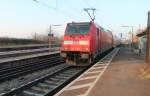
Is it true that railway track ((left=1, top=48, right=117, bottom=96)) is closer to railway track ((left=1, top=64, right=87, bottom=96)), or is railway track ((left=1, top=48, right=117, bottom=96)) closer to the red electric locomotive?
railway track ((left=1, top=64, right=87, bottom=96))

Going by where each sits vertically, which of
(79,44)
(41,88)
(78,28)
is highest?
(78,28)

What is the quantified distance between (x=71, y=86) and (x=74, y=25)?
38.0ft

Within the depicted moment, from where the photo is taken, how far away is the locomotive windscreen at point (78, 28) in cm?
2377

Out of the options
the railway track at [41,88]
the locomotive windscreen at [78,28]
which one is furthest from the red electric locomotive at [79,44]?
the railway track at [41,88]

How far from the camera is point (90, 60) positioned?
2320cm

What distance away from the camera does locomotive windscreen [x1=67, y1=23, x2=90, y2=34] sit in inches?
936

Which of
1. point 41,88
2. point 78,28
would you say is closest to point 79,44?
point 78,28

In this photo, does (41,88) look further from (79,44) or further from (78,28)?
(78,28)

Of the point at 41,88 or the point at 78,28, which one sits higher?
the point at 78,28

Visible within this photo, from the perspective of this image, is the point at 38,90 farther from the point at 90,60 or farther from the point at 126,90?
the point at 90,60

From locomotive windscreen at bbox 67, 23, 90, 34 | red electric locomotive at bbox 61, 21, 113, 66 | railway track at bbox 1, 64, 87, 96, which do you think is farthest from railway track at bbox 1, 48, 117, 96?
locomotive windscreen at bbox 67, 23, 90, 34

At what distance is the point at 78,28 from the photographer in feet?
78.6

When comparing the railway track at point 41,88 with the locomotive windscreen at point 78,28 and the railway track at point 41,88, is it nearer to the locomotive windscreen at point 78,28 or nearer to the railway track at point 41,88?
the railway track at point 41,88

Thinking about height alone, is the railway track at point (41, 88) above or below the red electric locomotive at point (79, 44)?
below
